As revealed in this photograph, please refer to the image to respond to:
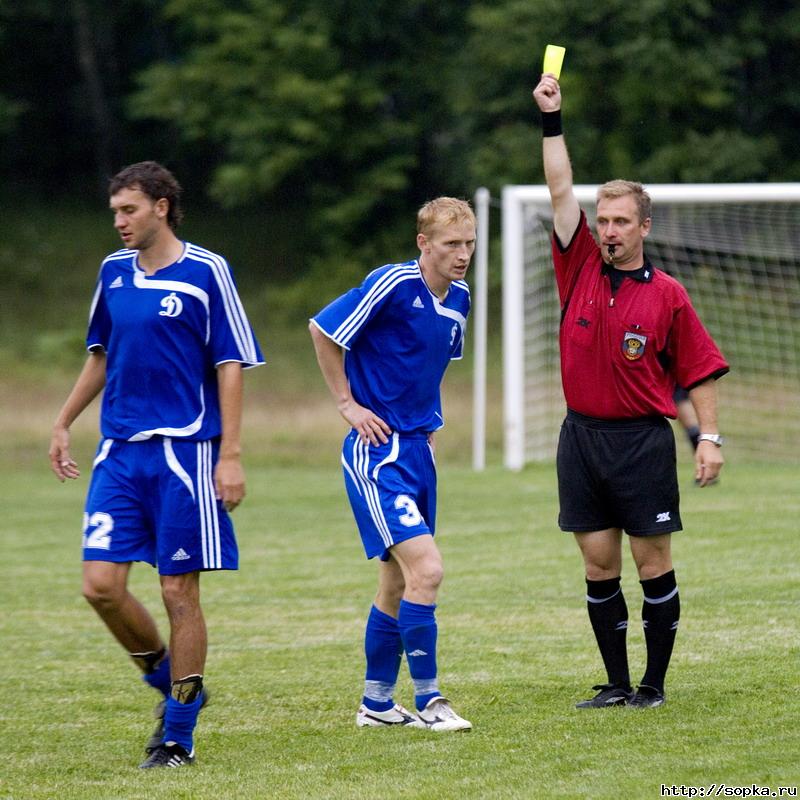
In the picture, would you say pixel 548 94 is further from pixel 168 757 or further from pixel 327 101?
pixel 327 101

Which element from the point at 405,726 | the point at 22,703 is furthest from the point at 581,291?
the point at 22,703

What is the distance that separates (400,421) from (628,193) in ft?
4.11

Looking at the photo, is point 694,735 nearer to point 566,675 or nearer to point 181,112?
point 566,675

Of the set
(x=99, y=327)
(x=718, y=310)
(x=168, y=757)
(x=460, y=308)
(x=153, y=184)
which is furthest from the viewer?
(x=718, y=310)

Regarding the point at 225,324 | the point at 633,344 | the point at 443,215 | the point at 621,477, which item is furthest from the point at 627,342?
the point at 225,324

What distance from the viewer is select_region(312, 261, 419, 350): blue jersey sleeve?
583 cm

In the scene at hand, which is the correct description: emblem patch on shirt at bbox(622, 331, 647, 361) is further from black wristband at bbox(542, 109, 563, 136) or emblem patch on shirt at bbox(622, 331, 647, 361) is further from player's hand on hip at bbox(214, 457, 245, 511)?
player's hand on hip at bbox(214, 457, 245, 511)

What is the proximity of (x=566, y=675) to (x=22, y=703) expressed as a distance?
2.42m

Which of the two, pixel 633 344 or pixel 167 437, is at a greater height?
pixel 633 344

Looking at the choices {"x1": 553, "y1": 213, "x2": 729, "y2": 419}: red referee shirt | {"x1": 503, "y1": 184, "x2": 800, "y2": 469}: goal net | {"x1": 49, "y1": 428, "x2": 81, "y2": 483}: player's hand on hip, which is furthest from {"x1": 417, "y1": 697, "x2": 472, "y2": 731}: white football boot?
{"x1": 503, "y1": 184, "x2": 800, "y2": 469}: goal net

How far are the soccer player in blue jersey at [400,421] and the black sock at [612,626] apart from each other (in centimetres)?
73

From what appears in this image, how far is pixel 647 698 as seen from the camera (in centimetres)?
593

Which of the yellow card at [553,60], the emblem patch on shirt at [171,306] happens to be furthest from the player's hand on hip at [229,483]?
the yellow card at [553,60]

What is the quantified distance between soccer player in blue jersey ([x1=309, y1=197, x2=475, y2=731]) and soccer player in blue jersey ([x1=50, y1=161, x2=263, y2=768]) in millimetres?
538
